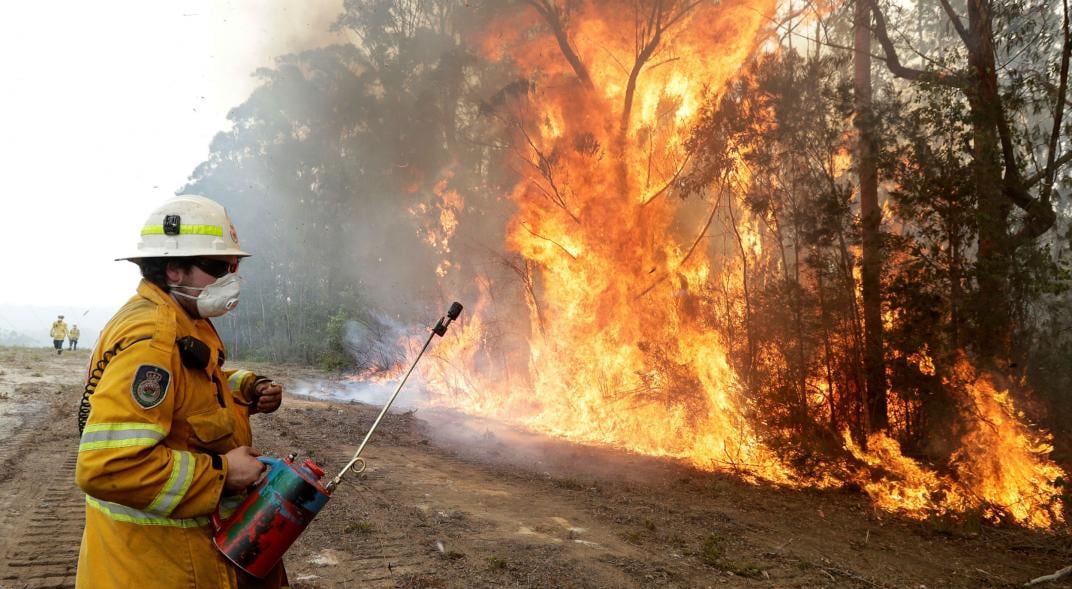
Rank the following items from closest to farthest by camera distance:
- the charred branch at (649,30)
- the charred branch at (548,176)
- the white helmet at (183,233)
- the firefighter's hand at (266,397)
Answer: the white helmet at (183,233) < the firefighter's hand at (266,397) < the charred branch at (649,30) < the charred branch at (548,176)

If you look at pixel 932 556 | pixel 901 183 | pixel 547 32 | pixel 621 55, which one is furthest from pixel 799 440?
pixel 547 32

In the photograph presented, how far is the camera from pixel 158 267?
2510 millimetres

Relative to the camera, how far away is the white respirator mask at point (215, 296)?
2525 mm

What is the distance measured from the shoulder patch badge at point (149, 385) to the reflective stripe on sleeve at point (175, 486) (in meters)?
0.20

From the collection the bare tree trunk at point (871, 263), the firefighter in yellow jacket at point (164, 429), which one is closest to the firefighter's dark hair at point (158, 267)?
the firefighter in yellow jacket at point (164, 429)

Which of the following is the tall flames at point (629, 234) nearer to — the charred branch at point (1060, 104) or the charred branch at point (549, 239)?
the charred branch at point (549, 239)

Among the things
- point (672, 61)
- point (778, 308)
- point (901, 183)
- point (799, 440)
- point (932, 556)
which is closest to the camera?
point (932, 556)

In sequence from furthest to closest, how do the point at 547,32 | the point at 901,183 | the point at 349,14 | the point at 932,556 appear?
the point at 349,14
the point at 547,32
the point at 901,183
the point at 932,556

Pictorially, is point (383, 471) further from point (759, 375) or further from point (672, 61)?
point (672, 61)

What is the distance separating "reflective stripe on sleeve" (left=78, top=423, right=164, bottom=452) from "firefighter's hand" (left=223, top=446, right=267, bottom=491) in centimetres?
33

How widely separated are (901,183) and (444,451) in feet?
25.6

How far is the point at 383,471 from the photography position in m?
8.26

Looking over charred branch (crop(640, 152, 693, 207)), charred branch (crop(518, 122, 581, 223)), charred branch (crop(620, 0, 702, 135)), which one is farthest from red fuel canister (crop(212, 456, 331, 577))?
charred branch (crop(620, 0, 702, 135))

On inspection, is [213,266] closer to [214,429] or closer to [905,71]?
[214,429]
